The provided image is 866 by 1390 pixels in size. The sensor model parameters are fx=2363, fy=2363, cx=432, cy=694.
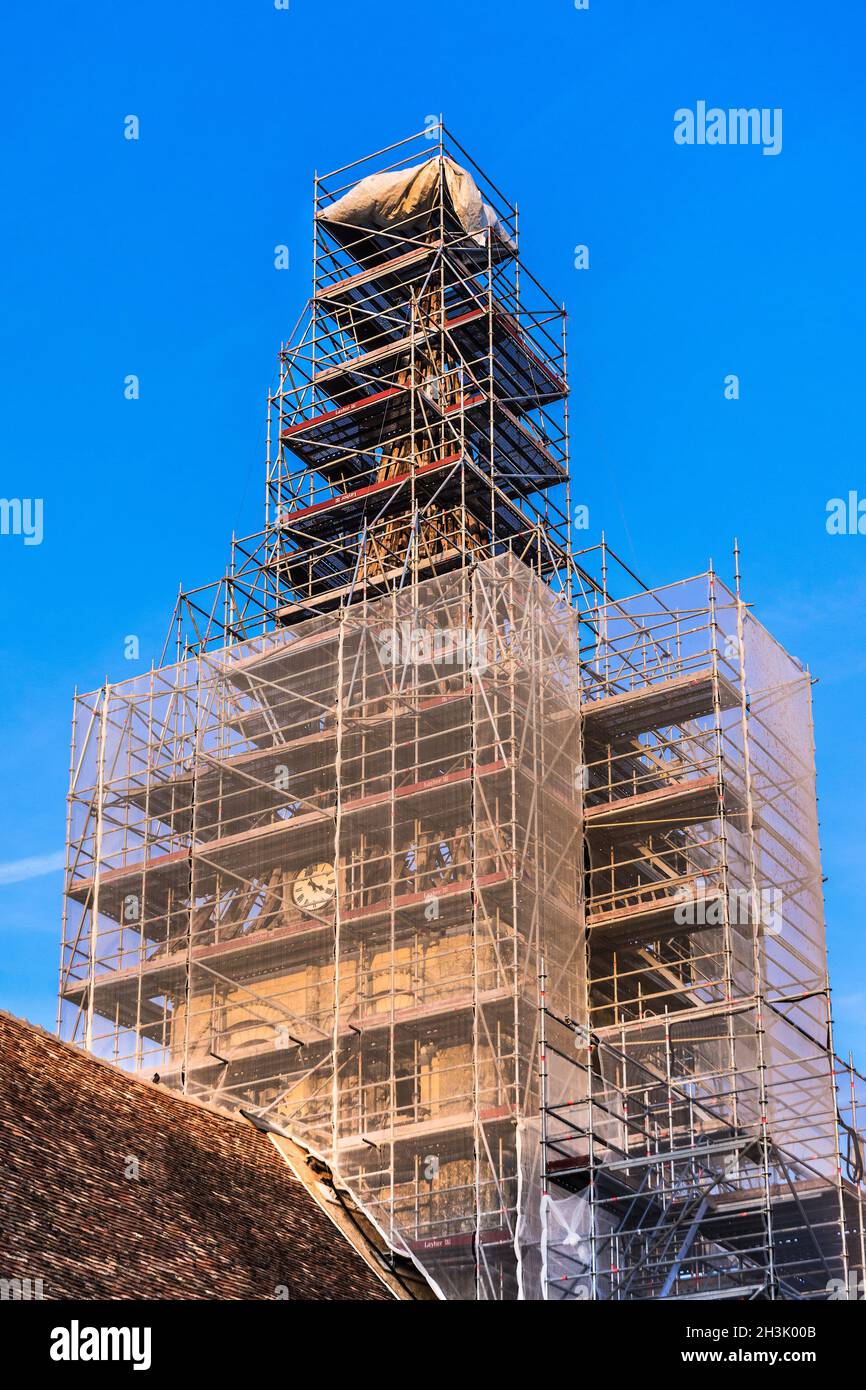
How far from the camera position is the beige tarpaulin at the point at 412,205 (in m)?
52.3

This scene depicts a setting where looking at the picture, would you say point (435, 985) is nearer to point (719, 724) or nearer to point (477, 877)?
point (477, 877)

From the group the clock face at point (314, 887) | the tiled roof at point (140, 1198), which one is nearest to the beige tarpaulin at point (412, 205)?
the clock face at point (314, 887)

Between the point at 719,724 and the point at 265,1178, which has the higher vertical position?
the point at 719,724

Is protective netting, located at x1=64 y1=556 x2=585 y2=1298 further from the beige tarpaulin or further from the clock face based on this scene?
the beige tarpaulin

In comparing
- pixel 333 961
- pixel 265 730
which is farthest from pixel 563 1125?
pixel 265 730

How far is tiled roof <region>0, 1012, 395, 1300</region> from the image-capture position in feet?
90.4

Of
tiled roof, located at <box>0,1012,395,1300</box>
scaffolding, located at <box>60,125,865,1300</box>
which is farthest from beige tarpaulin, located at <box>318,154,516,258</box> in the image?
tiled roof, located at <box>0,1012,395,1300</box>

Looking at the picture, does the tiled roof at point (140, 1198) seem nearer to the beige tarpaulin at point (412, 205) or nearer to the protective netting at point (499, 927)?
the protective netting at point (499, 927)

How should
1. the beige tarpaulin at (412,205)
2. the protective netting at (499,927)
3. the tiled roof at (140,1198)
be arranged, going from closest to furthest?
1. the tiled roof at (140,1198)
2. the protective netting at (499,927)
3. the beige tarpaulin at (412,205)

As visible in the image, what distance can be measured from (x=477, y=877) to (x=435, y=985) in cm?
188

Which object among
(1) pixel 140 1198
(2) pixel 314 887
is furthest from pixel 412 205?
(1) pixel 140 1198

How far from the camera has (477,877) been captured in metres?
38.1

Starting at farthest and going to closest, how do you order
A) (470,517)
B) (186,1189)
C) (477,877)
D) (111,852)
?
(470,517) → (111,852) → (477,877) → (186,1189)

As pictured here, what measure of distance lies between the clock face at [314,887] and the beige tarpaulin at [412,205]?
1715cm
